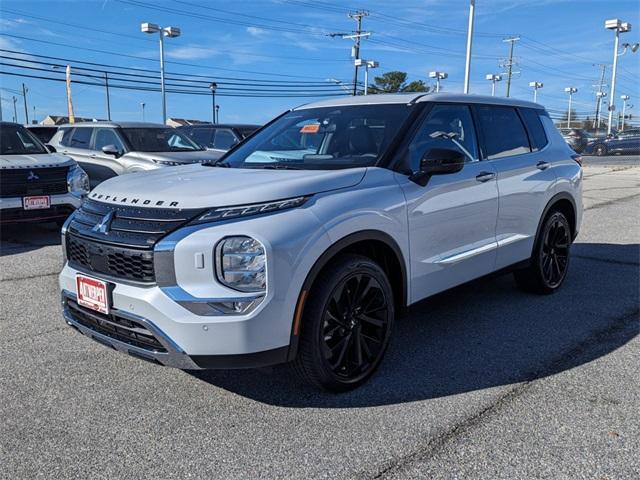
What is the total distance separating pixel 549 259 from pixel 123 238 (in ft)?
12.9

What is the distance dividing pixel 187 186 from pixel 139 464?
58.7 inches

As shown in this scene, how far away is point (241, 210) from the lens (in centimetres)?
305

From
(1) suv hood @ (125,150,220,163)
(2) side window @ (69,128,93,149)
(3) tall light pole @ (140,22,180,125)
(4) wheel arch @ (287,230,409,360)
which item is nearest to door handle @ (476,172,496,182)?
(4) wheel arch @ (287,230,409,360)

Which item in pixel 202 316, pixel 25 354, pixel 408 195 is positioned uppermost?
pixel 408 195

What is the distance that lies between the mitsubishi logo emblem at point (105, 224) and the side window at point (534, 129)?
12.0ft

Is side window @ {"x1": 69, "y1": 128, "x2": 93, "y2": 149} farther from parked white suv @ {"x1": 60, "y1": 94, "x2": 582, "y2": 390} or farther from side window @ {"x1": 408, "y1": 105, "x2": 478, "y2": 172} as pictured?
side window @ {"x1": 408, "y1": 105, "x2": 478, "y2": 172}

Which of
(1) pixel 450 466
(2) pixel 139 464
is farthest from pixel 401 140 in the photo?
(2) pixel 139 464

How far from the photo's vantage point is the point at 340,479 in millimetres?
2611

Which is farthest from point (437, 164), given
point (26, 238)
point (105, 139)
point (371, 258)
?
point (105, 139)

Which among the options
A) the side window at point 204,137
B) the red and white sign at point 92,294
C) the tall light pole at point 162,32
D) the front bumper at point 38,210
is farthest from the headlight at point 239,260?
the tall light pole at point 162,32

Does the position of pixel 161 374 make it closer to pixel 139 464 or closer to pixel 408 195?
pixel 139 464

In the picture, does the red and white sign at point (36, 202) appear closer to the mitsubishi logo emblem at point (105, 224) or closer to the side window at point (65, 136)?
the side window at point (65, 136)

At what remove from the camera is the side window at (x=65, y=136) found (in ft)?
38.5

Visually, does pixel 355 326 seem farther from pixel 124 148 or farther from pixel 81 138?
pixel 81 138
